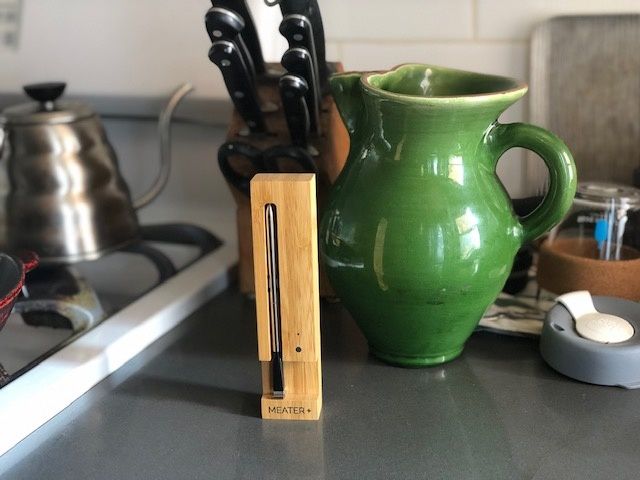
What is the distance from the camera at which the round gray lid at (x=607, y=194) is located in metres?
0.73

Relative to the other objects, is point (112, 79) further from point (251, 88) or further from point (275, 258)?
point (275, 258)

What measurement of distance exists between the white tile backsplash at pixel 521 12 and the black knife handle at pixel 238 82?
27 centimetres

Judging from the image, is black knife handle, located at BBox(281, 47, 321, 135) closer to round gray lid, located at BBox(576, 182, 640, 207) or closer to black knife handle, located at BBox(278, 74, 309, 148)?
black knife handle, located at BBox(278, 74, 309, 148)

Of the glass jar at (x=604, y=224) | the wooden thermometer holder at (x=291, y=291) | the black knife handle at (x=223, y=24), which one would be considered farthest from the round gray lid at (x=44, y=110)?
the glass jar at (x=604, y=224)

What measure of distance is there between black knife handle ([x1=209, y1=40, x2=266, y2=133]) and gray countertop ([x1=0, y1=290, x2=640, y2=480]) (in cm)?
22

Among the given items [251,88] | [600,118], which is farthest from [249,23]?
[600,118]

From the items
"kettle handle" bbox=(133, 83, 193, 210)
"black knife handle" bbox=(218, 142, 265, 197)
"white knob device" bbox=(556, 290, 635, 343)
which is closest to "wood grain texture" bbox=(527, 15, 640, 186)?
"white knob device" bbox=(556, 290, 635, 343)

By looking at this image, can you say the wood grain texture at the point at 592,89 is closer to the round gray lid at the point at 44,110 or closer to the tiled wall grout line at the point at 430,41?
the tiled wall grout line at the point at 430,41

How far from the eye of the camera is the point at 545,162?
0.63 meters

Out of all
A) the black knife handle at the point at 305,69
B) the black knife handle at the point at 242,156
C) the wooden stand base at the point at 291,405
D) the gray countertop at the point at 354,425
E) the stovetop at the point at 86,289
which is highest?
the black knife handle at the point at 305,69

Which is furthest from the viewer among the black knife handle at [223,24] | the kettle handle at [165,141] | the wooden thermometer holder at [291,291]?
the kettle handle at [165,141]

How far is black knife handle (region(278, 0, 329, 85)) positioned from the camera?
674mm

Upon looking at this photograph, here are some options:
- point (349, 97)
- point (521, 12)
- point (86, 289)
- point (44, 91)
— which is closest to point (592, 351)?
point (349, 97)

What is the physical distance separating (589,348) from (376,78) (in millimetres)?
269
